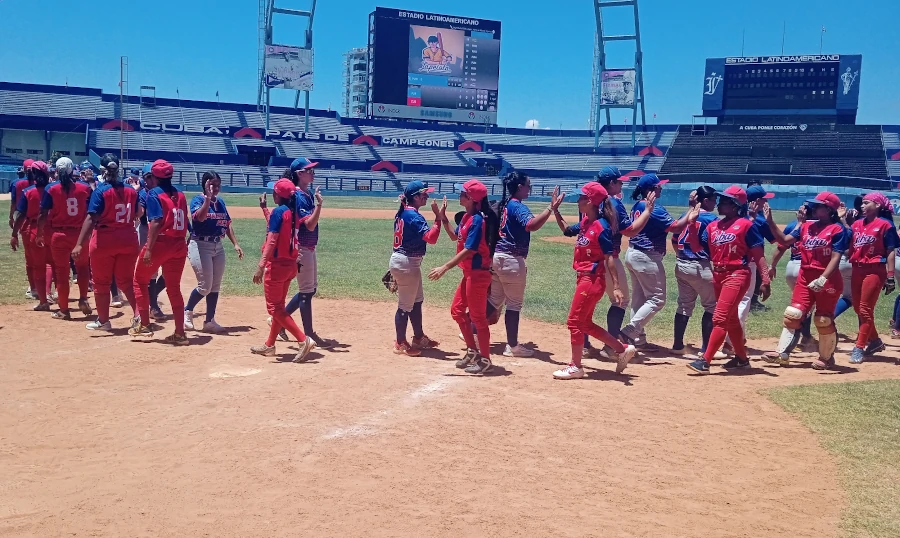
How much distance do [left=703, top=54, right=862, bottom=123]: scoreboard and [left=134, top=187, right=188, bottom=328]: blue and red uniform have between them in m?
61.6

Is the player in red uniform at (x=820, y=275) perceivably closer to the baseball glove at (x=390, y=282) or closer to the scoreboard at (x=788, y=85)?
the baseball glove at (x=390, y=282)

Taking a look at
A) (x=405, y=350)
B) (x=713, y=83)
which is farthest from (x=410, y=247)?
(x=713, y=83)

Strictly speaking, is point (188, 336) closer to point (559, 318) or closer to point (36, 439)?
point (36, 439)

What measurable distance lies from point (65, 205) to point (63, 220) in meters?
0.22

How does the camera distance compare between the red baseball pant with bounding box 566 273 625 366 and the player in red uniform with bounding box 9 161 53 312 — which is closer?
the red baseball pant with bounding box 566 273 625 366

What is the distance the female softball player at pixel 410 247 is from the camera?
8289 mm

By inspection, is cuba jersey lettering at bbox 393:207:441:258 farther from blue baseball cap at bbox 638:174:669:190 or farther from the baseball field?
blue baseball cap at bbox 638:174:669:190

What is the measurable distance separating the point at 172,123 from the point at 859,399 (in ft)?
231

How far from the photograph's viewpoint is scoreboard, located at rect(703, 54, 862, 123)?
59.4 m

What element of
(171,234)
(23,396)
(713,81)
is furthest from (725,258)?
(713,81)

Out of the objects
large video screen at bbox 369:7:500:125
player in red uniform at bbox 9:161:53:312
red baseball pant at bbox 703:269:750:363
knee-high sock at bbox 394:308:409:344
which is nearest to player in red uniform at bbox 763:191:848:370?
red baseball pant at bbox 703:269:750:363

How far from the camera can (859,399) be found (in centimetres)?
733

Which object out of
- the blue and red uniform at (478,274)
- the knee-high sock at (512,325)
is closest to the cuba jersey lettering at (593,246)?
the blue and red uniform at (478,274)

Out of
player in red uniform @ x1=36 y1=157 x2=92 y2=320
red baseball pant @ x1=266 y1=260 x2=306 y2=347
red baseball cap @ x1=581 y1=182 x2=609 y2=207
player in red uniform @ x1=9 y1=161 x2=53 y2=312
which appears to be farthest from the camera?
player in red uniform @ x1=9 y1=161 x2=53 y2=312
